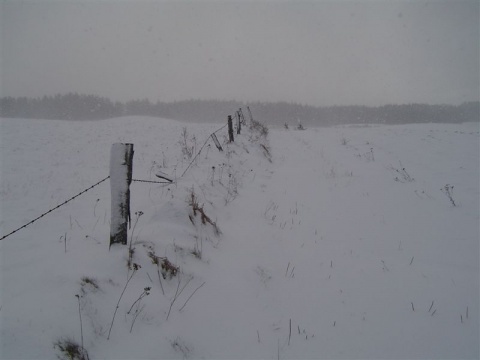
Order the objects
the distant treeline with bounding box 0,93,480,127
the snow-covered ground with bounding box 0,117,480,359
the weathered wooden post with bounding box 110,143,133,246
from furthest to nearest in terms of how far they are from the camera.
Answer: the distant treeline with bounding box 0,93,480,127
the weathered wooden post with bounding box 110,143,133,246
the snow-covered ground with bounding box 0,117,480,359

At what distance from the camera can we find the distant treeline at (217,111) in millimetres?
89000

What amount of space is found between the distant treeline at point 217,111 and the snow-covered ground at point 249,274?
266 ft

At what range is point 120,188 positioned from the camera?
316 cm

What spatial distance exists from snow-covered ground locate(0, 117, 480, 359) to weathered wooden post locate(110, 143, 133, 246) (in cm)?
17

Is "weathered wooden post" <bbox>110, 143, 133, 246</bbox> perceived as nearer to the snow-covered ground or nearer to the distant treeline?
the snow-covered ground

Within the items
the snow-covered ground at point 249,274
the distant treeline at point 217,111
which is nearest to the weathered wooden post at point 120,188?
the snow-covered ground at point 249,274

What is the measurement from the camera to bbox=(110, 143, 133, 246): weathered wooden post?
3.11m

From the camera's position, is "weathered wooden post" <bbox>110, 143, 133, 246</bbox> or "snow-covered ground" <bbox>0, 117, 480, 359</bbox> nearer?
"snow-covered ground" <bbox>0, 117, 480, 359</bbox>

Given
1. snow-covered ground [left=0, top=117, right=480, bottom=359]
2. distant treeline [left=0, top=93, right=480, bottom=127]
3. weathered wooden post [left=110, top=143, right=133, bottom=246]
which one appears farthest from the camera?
distant treeline [left=0, top=93, right=480, bottom=127]

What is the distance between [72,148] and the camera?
14.0 meters

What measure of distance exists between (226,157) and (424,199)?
16.8 feet

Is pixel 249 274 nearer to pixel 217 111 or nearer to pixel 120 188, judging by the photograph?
pixel 120 188

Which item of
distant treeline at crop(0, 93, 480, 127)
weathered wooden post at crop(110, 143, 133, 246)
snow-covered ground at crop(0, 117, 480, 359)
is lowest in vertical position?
snow-covered ground at crop(0, 117, 480, 359)

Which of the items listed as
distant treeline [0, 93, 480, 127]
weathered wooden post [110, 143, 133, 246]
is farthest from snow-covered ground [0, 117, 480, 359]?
distant treeline [0, 93, 480, 127]
